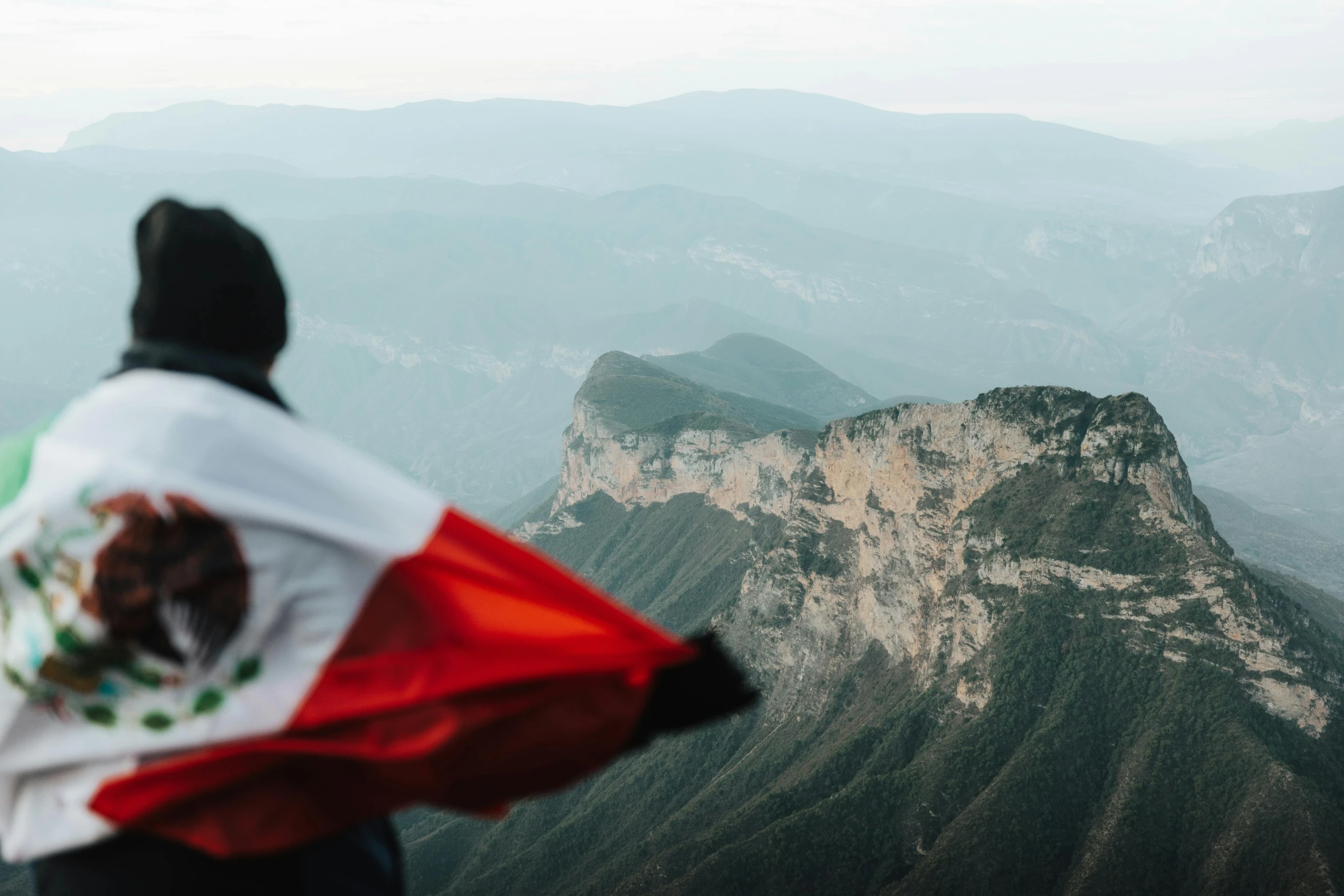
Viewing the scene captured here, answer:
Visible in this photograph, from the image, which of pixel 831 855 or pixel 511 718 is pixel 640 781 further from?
pixel 511 718

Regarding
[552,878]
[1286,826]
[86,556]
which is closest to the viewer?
[86,556]

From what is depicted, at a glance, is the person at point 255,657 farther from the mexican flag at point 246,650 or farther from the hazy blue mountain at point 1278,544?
the hazy blue mountain at point 1278,544

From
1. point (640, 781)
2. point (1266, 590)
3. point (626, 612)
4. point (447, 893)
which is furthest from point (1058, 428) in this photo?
point (626, 612)

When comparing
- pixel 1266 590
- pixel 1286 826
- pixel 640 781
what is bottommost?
pixel 640 781

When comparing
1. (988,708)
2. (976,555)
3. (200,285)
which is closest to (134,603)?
(200,285)

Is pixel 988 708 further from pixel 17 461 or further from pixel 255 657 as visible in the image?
pixel 17 461

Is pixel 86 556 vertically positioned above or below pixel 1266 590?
above

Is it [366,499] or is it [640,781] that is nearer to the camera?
[366,499]
